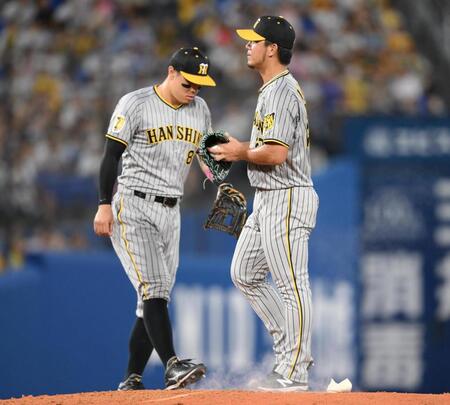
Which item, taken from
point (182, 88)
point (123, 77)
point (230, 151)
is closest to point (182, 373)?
point (230, 151)

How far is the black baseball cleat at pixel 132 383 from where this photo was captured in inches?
220

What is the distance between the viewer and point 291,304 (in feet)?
16.3

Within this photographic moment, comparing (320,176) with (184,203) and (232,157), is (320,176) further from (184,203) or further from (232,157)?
(232,157)

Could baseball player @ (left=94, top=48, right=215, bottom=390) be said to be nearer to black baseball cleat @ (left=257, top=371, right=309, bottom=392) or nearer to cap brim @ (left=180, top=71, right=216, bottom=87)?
cap brim @ (left=180, top=71, right=216, bottom=87)

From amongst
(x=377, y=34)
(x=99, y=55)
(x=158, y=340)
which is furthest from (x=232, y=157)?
(x=377, y=34)

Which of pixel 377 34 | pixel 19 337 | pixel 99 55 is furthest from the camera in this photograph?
pixel 377 34

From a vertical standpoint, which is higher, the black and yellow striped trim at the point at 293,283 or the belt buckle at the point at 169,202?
the belt buckle at the point at 169,202

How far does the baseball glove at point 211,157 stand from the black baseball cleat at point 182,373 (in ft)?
3.08

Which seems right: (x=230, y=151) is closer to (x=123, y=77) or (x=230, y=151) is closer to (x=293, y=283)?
(x=293, y=283)

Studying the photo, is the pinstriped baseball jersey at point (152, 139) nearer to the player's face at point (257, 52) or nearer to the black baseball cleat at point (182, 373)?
the player's face at point (257, 52)

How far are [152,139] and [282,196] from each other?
797mm

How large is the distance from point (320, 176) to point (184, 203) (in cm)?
121

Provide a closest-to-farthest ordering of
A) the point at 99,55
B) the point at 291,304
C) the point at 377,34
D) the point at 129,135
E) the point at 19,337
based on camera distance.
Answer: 1. the point at 291,304
2. the point at 129,135
3. the point at 19,337
4. the point at 99,55
5. the point at 377,34

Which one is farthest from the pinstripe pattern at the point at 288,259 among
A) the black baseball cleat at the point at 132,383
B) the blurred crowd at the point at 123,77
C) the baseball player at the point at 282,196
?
the blurred crowd at the point at 123,77
